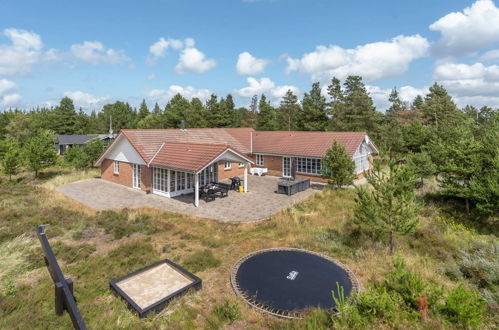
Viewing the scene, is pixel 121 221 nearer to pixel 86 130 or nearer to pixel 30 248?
pixel 30 248

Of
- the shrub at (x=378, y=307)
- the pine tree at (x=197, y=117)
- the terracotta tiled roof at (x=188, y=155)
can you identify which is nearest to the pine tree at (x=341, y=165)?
the terracotta tiled roof at (x=188, y=155)

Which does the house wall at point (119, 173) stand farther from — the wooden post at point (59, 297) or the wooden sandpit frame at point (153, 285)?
the wooden post at point (59, 297)

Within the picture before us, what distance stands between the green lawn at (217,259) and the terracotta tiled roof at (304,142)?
25.1 feet

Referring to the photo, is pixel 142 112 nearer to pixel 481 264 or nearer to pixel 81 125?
pixel 81 125

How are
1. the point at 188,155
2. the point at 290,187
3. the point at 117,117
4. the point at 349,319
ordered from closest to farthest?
the point at 349,319, the point at 188,155, the point at 290,187, the point at 117,117

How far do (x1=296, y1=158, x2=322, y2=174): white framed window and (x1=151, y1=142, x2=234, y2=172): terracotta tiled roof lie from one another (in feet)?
32.7

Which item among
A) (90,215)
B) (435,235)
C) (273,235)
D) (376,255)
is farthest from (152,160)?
(435,235)

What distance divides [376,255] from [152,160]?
1589cm

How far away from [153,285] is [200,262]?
6.58ft

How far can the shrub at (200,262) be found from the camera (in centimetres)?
909

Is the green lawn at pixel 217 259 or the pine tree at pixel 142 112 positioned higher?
the pine tree at pixel 142 112

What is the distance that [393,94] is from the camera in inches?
2149

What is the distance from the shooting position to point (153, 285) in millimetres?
7750

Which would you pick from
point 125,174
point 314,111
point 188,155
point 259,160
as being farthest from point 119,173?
point 314,111
